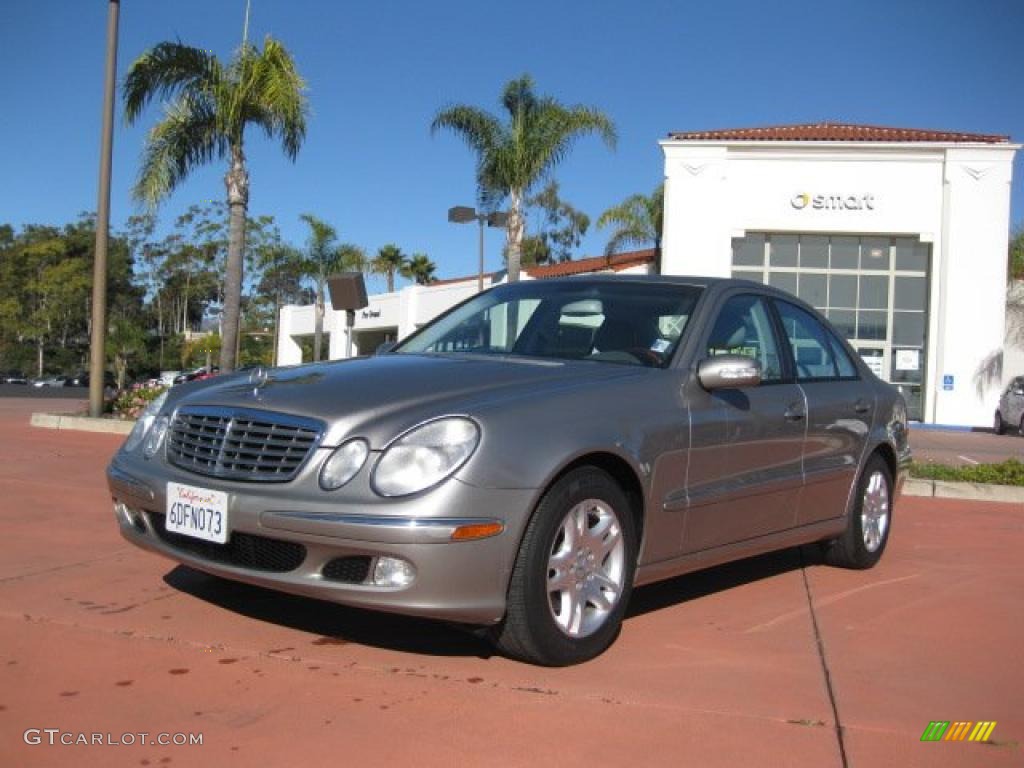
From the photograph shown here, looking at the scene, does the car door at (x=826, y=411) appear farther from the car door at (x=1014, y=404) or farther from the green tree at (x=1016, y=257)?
the green tree at (x=1016, y=257)

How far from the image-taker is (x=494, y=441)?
347cm

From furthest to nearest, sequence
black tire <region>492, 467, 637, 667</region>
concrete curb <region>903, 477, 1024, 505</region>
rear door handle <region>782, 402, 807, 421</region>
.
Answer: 1. concrete curb <region>903, 477, 1024, 505</region>
2. rear door handle <region>782, 402, 807, 421</region>
3. black tire <region>492, 467, 637, 667</region>

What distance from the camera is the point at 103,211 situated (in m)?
16.2

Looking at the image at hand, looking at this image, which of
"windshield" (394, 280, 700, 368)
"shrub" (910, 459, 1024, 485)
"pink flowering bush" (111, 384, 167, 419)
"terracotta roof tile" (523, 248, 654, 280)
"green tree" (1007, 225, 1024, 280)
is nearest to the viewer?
"windshield" (394, 280, 700, 368)

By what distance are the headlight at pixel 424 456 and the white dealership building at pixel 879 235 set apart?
24621 mm

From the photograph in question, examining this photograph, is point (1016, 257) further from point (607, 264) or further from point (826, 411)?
point (826, 411)

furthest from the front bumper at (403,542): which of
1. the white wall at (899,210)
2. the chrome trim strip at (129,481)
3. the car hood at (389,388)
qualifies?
the white wall at (899,210)

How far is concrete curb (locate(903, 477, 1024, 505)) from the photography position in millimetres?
9305

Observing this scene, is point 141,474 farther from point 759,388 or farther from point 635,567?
point 759,388

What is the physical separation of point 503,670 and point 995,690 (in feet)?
5.96

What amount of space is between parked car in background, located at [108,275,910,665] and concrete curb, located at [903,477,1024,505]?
480 cm

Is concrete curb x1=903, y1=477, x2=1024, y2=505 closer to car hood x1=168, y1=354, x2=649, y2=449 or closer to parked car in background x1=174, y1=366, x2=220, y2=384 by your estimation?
car hood x1=168, y1=354, x2=649, y2=449

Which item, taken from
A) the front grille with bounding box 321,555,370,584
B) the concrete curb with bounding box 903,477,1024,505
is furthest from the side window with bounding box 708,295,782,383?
the concrete curb with bounding box 903,477,1024,505

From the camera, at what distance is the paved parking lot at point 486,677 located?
3.04 meters
